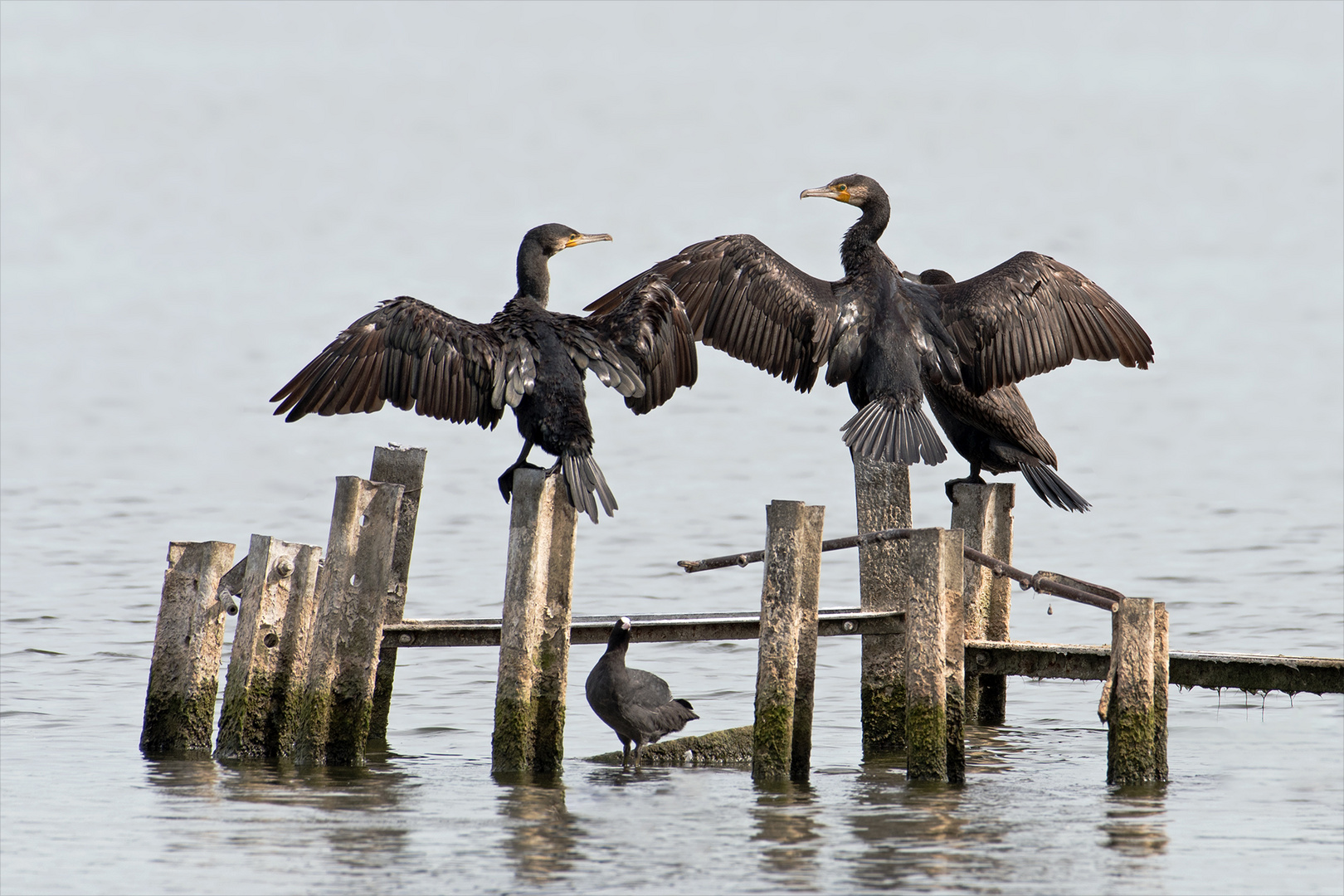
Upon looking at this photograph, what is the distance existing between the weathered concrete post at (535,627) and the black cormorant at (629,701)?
46 centimetres

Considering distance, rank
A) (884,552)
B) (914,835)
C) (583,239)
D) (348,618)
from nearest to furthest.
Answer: (914,835), (348,618), (884,552), (583,239)

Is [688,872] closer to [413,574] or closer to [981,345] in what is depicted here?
[981,345]

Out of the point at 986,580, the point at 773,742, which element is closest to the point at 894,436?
the point at 986,580

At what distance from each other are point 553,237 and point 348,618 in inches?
92.8

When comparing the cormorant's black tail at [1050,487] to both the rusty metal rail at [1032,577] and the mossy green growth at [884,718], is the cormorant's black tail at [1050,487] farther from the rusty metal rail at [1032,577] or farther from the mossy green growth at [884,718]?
the rusty metal rail at [1032,577]

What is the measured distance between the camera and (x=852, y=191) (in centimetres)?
959

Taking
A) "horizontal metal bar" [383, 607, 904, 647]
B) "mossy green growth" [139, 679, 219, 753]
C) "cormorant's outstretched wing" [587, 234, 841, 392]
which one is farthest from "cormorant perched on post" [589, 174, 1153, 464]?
"mossy green growth" [139, 679, 219, 753]

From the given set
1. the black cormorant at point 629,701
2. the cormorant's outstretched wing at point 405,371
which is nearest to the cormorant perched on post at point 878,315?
the cormorant's outstretched wing at point 405,371

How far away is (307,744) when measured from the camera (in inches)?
311

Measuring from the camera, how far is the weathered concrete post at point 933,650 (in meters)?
7.24

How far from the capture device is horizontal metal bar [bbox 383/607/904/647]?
25.6ft

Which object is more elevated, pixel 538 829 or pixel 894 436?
pixel 894 436

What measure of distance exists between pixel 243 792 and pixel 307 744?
0.54 meters

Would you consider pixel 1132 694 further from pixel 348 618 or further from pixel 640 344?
pixel 348 618
